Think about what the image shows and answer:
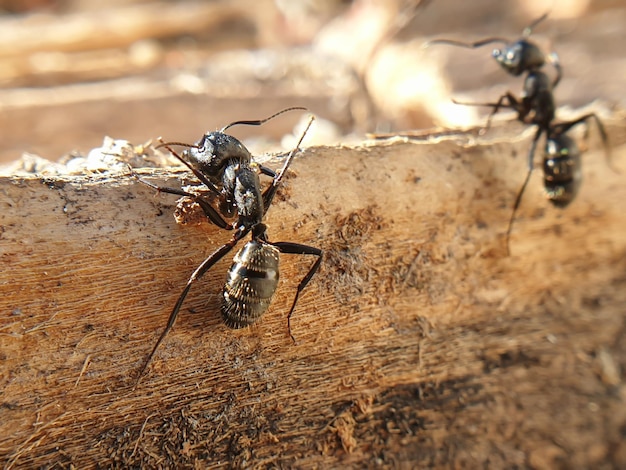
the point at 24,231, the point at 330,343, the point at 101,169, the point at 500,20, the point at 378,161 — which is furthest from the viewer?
the point at 500,20

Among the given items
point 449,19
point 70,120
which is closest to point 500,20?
point 449,19

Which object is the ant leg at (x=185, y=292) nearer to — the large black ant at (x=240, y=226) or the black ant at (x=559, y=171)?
the large black ant at (x=240, y=226)

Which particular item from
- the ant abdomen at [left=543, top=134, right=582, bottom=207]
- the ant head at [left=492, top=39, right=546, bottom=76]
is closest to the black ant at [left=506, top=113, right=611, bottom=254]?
the ant abdomen at [left=543, top=134, right=582, bottom=207]

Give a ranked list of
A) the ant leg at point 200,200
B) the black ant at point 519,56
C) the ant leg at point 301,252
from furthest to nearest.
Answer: the black ant at point 519,56 → the ant leg at point 301,252 → the ant leg at point 200,200

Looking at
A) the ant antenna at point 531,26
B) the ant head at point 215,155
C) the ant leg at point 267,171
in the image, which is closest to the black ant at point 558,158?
the ant antenna at point 531,26

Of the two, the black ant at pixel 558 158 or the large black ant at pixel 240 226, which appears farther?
the black ant at pixel 558 158

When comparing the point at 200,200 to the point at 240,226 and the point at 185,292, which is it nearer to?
the point at 240,226

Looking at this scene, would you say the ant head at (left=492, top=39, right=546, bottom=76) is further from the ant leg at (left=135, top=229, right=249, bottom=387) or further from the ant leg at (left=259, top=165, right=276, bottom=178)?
the ant leg at (left=135, top=229, right=249, bottom=387)

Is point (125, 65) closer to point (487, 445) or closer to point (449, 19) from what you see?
point (449, 19)
